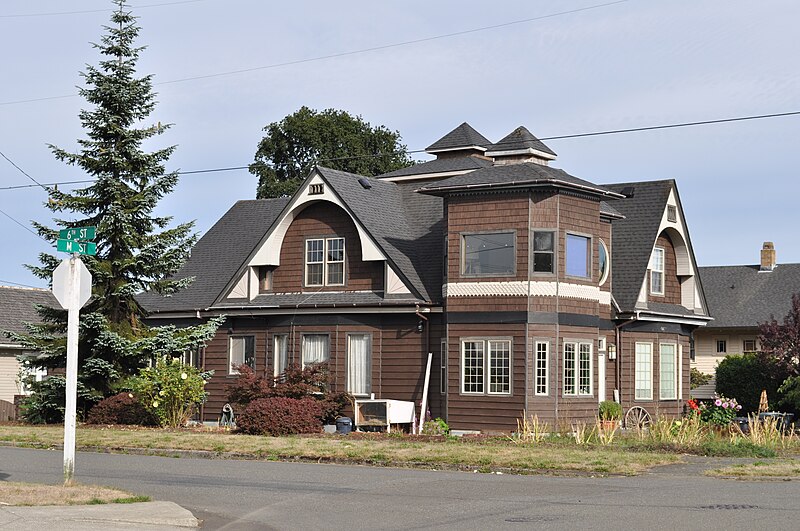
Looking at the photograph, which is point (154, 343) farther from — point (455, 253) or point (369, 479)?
point (369, 479)

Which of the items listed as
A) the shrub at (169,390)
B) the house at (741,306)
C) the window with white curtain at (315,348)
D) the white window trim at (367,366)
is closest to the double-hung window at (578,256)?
the white window trim at (367,366)

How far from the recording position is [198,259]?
136 ft

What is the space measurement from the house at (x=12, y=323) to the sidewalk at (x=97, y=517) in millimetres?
35000

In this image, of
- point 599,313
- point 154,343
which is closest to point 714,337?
point 599,313

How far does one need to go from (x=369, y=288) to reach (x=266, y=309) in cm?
343

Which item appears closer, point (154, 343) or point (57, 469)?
point (57, 469)

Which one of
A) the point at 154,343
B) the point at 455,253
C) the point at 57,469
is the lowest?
the point at 57,469

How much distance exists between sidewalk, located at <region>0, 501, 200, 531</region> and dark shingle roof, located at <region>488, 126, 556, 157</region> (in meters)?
20.9

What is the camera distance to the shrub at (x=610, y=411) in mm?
33094

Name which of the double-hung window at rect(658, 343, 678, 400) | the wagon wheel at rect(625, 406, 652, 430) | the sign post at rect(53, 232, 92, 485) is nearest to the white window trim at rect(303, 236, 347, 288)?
the wagon wheel at rect(625, 406, 652, 430)

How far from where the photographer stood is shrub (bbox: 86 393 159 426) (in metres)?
31.5

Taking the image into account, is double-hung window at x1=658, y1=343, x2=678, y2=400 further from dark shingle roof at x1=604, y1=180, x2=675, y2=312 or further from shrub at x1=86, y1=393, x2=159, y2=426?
shrub at x1=86, y1=393, x2=159, y2=426

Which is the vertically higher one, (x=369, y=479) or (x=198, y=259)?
(x=198, y=259)

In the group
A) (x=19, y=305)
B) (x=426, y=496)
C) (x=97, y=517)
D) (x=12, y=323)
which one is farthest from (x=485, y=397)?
(x=19, y=305)
